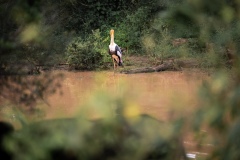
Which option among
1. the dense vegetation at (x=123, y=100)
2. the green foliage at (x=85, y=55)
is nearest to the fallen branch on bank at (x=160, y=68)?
the green foliage at (x=85, y=55)

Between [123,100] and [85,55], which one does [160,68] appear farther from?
[123,100]

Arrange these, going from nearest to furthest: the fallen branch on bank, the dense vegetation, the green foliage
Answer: the dense vegetation < the fallen branch on bank < the green foliage

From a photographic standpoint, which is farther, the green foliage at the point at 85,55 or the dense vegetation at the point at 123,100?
the green foliage at the point at 85,55

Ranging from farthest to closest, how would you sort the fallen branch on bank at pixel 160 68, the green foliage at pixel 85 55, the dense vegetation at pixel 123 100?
the green foliage at pixel 85 55, the fallen branch on bank at pixel 160 68, the dense vegetation at pixel 123 100

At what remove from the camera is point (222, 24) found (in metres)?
1.36

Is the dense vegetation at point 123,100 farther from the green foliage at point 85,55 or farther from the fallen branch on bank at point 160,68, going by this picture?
the green foliage at point 85,55

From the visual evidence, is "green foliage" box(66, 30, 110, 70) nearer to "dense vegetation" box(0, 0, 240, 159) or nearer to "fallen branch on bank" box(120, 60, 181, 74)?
"fallen branch on bank" box(120, 60, 181, 74)

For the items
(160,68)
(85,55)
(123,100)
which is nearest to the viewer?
(123,100)

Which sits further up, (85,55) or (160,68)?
(85,55)

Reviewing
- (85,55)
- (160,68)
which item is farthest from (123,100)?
(85,55)

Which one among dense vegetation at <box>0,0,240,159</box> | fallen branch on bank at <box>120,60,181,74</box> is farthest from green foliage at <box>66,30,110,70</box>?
dense vegetation at <box>0,0,240,159</box>

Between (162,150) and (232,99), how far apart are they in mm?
192

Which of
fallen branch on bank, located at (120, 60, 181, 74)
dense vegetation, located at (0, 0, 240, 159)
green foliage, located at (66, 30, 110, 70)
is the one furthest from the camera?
green foliage, located at (66, 30, 110, 70)

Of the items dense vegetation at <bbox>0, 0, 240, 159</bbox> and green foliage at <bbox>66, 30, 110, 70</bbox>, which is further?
green foliage at <bbox>66, 30, 110, 70</bbox>
